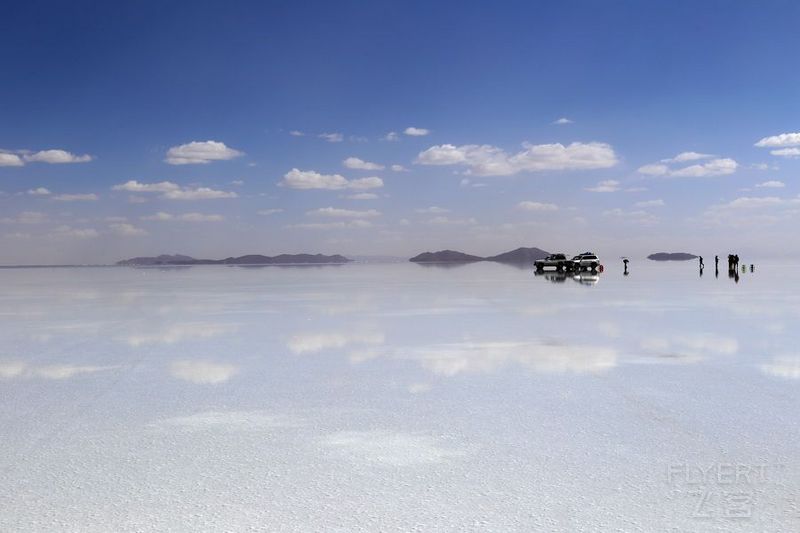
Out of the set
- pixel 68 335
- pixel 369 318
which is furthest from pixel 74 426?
pixel 369 318

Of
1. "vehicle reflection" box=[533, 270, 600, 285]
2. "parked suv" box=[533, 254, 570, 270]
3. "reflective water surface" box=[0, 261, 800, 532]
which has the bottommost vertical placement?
"reflective water surface" box=[0, 261, 800, 532]

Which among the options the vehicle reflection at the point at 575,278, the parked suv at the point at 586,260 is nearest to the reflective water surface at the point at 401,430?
the vehicle reflection at the point at 575,278

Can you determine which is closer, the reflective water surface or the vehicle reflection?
the reflective water surface

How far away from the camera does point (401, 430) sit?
7.58 meters

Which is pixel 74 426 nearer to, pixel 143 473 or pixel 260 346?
pixel 143 473

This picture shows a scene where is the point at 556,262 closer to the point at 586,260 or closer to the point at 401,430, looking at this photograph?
the point at 586,260

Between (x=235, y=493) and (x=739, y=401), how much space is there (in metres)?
6.20

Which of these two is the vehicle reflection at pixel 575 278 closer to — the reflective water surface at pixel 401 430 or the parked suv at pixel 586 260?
the parked suv at pixel 586 260

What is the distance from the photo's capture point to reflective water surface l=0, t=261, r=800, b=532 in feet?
17.1

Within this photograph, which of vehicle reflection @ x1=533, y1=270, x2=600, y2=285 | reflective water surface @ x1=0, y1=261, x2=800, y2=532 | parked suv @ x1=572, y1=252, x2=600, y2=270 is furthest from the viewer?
parked suv @ x1=572, y1=252, x2=600, y2=270

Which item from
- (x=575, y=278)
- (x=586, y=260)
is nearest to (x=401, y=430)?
(x=575, y=278)

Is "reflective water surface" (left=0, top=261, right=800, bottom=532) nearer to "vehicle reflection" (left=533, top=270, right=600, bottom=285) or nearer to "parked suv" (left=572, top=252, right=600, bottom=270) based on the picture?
"vehicle reflection" (left=533, top=270, right=600, bottom=285)

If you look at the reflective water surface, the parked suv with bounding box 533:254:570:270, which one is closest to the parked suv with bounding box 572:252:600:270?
the parked suv with bounding box 533:254:570:270

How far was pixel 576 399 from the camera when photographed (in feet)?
29.9
